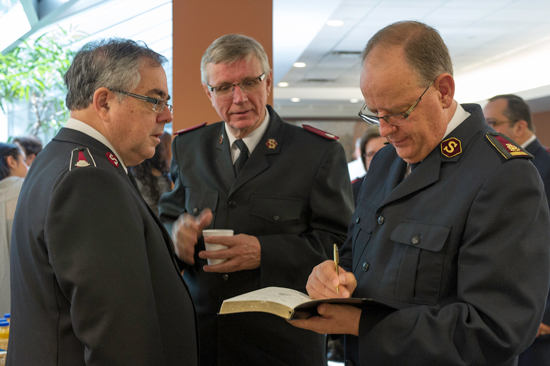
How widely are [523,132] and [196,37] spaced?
2316mm

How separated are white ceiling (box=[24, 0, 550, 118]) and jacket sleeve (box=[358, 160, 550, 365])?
8.11ft

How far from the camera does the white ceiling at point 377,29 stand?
596 centimetres

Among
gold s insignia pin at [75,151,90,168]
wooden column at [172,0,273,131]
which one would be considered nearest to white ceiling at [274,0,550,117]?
wooden column at [172,0,273,131]

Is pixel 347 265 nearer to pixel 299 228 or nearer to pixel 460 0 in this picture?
pixel 299 228

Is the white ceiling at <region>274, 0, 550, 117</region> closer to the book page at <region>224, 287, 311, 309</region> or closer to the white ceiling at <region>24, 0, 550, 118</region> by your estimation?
the white ceiling at <region>24, 0, 550, 118</region>

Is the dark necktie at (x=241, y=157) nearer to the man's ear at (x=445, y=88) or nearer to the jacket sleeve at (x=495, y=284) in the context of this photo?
the man's ear at (x=445, y=88)

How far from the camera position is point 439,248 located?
46.9 inches

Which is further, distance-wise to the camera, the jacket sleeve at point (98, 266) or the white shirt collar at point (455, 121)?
the white shirt collar at point (455, 121)

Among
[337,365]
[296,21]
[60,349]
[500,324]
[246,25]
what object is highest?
[296,21]

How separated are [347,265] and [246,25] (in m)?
2.17

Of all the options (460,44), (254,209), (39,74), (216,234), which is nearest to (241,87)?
(254,209)

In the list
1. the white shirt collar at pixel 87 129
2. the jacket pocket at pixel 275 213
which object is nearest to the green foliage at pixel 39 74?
the jacket pocket at pixel 275 213

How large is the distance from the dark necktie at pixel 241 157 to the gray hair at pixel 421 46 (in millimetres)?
876

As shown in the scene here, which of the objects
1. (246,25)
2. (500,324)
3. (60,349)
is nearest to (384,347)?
(500,324)
